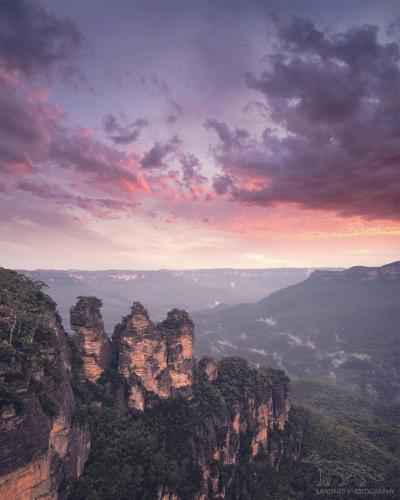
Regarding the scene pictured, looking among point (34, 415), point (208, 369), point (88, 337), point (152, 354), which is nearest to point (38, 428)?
point (34, 415)

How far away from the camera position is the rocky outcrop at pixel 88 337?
45.4 meters

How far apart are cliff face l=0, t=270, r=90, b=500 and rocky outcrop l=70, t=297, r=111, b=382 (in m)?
6.79

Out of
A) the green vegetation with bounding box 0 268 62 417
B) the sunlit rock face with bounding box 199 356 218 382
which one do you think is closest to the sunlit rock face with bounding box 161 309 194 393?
the sunlit rock face with bounding box 199 356 218 382

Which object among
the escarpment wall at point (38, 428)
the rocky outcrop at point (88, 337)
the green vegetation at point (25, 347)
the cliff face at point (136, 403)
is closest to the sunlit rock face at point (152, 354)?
the cliff face at point (136, 403)

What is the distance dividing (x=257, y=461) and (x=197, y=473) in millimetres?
20548

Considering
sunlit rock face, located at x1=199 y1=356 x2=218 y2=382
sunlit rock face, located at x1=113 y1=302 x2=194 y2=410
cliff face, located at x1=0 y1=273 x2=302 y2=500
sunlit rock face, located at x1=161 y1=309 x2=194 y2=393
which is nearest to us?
cliff face, located at x1=0 y1=273 x2=302 y2=500

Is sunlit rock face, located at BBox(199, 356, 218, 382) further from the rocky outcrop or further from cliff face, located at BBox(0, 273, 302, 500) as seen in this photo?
the rocky outcrop

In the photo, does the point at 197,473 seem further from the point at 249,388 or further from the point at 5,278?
the point at 5,278

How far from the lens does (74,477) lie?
30.1 metres

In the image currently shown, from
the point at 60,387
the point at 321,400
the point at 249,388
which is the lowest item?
the point at 321,400

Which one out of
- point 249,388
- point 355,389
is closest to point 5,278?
point 249,388

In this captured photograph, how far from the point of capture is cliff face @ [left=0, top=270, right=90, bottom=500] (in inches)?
830

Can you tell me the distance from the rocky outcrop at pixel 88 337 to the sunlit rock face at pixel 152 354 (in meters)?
4.15

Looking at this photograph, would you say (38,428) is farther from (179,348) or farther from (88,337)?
(179,348)
